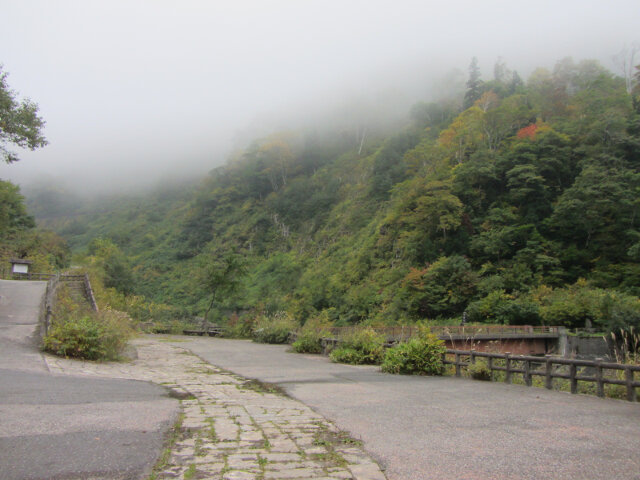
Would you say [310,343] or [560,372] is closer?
[560,372]

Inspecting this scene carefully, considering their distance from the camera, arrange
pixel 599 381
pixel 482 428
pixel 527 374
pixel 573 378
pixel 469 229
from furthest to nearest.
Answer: pixel 469 229 → pixel 527 374 → pixel 573 378 → pixel 599 381 → pixel 482 428

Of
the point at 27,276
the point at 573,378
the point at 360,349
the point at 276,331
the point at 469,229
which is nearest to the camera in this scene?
the point at 573,378

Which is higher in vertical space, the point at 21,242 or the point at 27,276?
the point at 21,242

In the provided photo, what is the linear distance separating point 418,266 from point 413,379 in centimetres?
3558

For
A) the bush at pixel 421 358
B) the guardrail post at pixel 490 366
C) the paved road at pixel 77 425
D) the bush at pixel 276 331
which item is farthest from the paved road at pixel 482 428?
the bush at pixel 276 331

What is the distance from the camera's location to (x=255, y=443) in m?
4.70

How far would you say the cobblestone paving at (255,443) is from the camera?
3.82m

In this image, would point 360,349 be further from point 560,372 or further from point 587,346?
point 587,346

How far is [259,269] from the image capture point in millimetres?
66438

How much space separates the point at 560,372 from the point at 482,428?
18.8 ft

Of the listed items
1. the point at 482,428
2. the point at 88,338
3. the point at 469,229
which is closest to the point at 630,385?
the point at 482,428

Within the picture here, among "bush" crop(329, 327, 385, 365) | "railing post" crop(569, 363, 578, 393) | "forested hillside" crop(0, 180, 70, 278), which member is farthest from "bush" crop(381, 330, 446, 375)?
"forested hillside" crop(0, 180, 70, 278)

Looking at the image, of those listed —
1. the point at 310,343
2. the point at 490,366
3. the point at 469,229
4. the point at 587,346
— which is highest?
the point at 469,229

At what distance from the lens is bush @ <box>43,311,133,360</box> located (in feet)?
38.4
